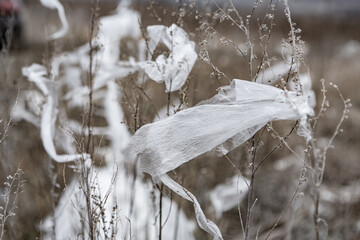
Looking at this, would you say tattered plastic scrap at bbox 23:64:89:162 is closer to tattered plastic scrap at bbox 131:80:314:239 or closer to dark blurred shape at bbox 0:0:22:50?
dark blurred shape at bbox 0:0:22:50

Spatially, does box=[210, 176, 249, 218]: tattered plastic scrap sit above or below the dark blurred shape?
below

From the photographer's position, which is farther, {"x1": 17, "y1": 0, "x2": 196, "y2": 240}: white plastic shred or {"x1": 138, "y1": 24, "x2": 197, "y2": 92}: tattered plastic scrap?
{"x1": 17, "y1": 0, "x2": 196, "y2": 240}: white plastic shred

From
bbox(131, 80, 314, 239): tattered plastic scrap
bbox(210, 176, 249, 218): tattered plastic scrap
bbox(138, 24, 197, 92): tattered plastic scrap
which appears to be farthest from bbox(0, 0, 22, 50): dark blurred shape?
bbox(210, 176, 249, 218): tattered plastic scrap

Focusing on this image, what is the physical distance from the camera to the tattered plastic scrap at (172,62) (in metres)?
1.63

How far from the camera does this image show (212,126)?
128 cm

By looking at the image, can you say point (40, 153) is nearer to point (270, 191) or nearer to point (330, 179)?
point (270, 191)

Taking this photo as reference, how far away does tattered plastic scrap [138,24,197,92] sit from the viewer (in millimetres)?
1630

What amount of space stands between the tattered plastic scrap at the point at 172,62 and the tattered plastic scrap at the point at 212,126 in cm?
29

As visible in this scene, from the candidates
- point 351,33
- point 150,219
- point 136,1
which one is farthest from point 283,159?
point 351,33

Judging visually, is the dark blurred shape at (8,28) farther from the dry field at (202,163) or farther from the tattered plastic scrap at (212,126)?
the tattered plastic scrap at (212,126)

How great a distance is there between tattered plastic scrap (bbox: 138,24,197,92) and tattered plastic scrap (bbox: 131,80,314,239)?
0.29 m

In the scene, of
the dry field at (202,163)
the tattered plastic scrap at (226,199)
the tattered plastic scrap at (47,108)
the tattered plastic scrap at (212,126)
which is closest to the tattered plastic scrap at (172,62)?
the dry field at (202,163)

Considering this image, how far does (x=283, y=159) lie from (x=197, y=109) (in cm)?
318

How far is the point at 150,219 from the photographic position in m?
2.45
